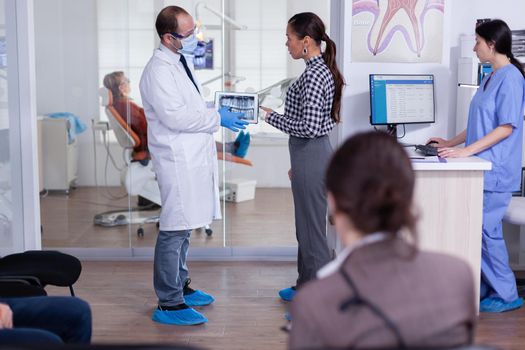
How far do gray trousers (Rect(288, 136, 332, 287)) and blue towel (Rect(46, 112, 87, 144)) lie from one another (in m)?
1.64

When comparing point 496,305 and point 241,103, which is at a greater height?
point 241,103

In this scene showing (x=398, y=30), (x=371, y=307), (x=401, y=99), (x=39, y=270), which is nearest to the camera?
(x=371, y=307)

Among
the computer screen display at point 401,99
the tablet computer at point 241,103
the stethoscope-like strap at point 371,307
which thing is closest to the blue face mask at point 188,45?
the tablet computer at point 241,103

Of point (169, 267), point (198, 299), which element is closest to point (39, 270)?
point (169, 267)

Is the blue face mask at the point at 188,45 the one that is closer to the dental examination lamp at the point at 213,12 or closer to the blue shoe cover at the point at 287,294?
the dental examination lamp at the point at 213,12

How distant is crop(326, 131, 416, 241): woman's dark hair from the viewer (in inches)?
55.4

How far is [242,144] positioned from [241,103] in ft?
3.06

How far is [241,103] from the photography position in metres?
3.78

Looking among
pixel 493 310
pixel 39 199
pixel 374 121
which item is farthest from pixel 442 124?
pixel 39 199

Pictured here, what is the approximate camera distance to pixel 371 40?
4168mm

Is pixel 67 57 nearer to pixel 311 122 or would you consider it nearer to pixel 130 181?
pixel 130 181

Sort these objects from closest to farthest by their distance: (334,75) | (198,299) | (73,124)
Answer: (334,75)
(198,299)
(73,124)

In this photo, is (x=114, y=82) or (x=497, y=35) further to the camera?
(x=114, y=82)

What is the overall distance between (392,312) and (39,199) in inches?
142
